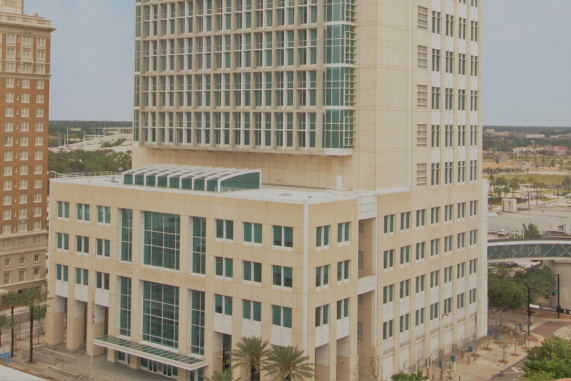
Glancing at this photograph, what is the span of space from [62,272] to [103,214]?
1051 cm

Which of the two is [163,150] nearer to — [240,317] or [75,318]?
[75,318]

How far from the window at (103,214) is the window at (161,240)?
519cm

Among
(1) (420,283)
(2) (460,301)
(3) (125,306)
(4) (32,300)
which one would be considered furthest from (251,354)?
(2) (460,301)

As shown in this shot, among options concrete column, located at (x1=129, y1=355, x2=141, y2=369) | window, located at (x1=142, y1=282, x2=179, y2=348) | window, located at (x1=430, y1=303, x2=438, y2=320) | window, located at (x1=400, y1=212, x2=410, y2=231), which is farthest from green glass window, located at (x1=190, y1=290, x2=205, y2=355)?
window, located at (x1=430, y1=303, x2=438, y2=320)

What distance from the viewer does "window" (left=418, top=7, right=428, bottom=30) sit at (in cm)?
7875

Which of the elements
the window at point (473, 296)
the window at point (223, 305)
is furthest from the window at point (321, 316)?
the window at point (473, 296)

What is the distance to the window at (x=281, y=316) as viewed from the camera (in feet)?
208

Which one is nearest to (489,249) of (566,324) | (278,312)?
(566,324)

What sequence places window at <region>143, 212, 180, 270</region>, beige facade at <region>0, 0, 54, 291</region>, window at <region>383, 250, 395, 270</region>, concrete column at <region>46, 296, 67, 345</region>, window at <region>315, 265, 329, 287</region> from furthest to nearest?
beige facade at <region>0, 0, 54, 291</region> → concrete column at <region>46, 296, 67, 345</region> → window at <region>383, 250, 395, 270</region> → window at <region>143, 212, 180, 270</region> → window at <region>315, 265, 329, 287</region>

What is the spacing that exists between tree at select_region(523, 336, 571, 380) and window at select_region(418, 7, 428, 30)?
39138 millimetres

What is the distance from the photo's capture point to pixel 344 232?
220ft

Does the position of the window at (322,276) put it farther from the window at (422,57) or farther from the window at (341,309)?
the window at (422,57)

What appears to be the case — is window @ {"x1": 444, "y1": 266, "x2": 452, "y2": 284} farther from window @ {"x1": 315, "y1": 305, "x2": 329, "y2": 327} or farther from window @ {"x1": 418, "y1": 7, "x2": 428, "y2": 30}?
window @ {"x1": 418, "y1": 7, "x2": 428, "y2": 30}

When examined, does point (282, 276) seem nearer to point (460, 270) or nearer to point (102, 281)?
point (102, 281)
